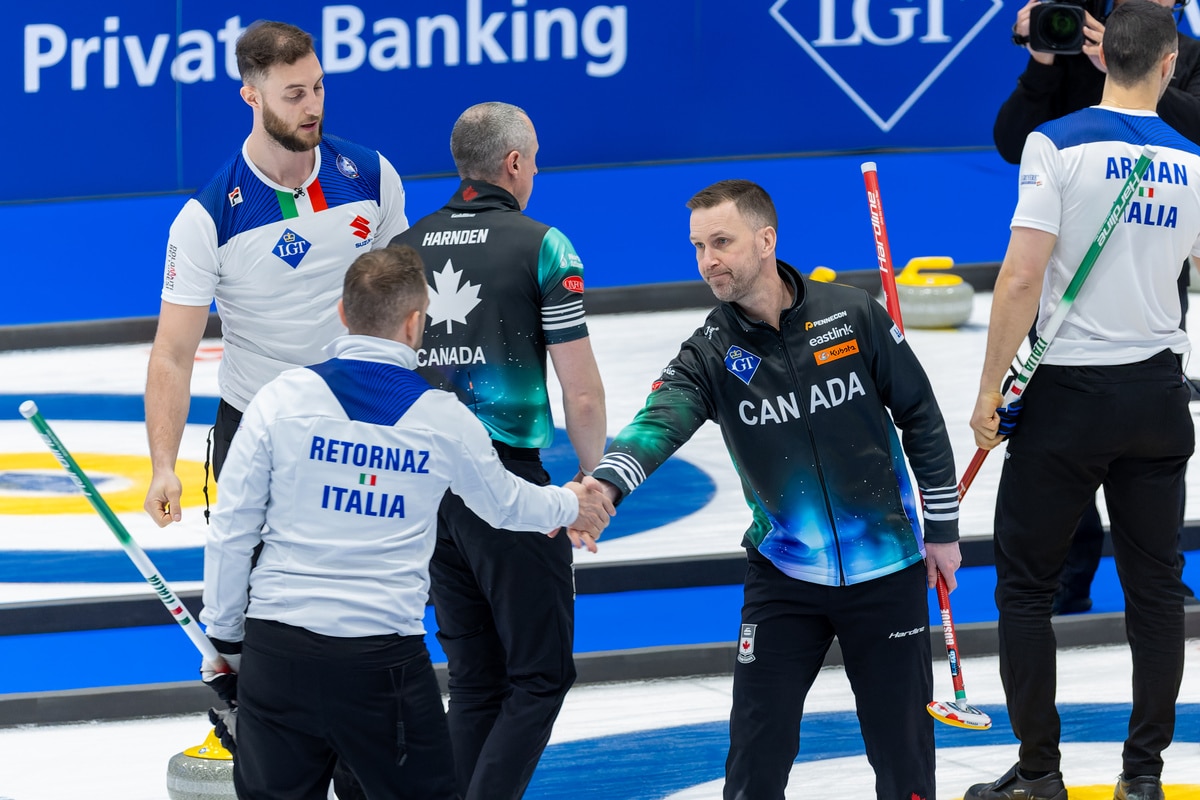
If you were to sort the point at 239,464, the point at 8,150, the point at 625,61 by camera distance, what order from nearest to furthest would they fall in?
the point at 239,464 → the point at 8,150 → the point at 625,61

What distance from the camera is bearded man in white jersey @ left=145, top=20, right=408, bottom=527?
4.92m

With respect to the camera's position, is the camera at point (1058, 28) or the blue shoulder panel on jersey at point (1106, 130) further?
the camera at point (1058, 28)

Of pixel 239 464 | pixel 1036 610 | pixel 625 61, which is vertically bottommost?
pixel 1036 610

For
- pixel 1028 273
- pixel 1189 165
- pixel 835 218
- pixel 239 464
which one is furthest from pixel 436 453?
pixel 835 218

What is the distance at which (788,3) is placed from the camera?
13.8 m

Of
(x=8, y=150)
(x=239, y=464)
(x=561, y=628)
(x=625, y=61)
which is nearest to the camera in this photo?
(x=239, y=464)

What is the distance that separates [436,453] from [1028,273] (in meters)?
1.78

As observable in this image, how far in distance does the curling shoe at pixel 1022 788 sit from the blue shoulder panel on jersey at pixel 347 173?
236cm

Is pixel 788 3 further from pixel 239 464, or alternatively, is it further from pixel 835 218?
pixel 239 464

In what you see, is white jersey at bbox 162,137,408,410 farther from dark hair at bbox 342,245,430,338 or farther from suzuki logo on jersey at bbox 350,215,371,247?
dark hair at bbox 342,245,430,338

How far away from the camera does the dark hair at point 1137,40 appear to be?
15.9 ft

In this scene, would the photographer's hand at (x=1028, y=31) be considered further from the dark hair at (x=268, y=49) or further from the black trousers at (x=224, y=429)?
the black trousers at (x=224, y=429)

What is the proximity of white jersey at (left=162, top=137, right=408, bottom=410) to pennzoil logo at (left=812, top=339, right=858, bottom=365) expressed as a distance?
56.1 inches

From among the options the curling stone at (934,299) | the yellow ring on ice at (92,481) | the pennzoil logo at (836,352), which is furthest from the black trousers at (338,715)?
the curling stone at (934,299)
